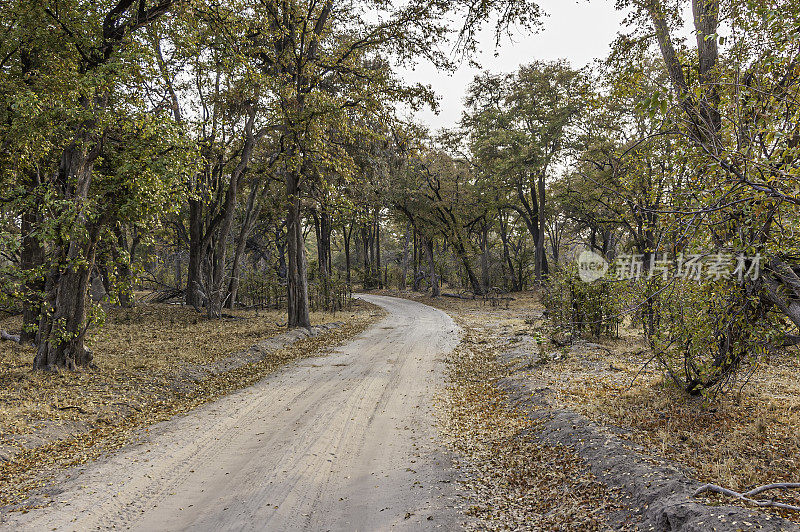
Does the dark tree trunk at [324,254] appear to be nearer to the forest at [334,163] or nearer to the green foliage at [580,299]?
the forest at [334,163]

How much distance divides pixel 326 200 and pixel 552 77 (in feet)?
66.2

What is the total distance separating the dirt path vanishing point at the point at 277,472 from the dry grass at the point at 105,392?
51 centimetres

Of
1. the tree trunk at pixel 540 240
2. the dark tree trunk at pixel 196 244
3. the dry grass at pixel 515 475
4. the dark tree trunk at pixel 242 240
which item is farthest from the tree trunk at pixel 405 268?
the dry grass at pixel 515 475

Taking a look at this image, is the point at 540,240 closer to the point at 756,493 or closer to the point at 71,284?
the point at 71,284

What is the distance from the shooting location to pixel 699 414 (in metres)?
5.17

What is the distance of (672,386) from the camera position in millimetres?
6066

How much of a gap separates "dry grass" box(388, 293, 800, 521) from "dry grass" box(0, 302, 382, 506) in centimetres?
609

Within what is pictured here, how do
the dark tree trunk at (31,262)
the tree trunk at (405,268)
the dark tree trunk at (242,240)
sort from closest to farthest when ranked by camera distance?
1. the dark tree trunk at (31,262)
2. the dark tree trunk at (242,240)
3. the tree trunk at (405,268)

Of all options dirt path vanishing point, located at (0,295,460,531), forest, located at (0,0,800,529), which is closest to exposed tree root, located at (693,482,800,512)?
forest, located at (0,0,800,529)

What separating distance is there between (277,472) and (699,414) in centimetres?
500

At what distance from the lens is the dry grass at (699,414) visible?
12.5ft

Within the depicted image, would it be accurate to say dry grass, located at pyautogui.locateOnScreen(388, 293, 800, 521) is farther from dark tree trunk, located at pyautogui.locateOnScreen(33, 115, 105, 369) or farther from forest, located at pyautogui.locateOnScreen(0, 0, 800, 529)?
dark tree trunk, located at pyautogui.locateOnScreen(33, 115, 105, 369)

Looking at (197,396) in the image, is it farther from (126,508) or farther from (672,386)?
(672,386)

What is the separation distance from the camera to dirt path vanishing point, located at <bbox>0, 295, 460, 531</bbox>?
378 centimetres
